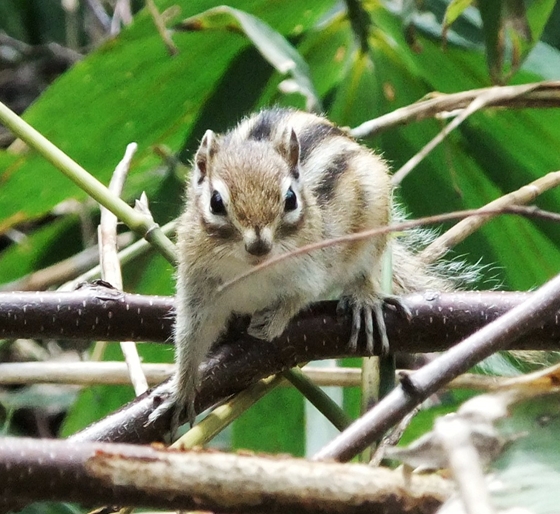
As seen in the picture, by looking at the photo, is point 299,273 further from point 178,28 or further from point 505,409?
point 505,409

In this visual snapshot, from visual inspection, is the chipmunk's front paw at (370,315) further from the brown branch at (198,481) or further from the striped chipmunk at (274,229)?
the brown branch at (198,481)

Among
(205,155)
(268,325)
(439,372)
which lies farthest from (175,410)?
(439,372)

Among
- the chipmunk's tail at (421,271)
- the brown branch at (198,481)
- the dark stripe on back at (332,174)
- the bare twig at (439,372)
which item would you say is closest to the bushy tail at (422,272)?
the chipmunk's tail at (421,271)

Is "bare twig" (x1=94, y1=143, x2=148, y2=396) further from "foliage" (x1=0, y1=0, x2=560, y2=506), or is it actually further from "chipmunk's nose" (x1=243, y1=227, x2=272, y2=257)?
"foliage" (x1=0, y1=0, x2=560, y2=506)

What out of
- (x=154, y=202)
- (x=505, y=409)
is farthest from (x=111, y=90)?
(x=505, y=409)


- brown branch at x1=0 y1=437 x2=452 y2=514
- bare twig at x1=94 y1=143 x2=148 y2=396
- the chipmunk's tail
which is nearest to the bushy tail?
the chipmunk's tail
